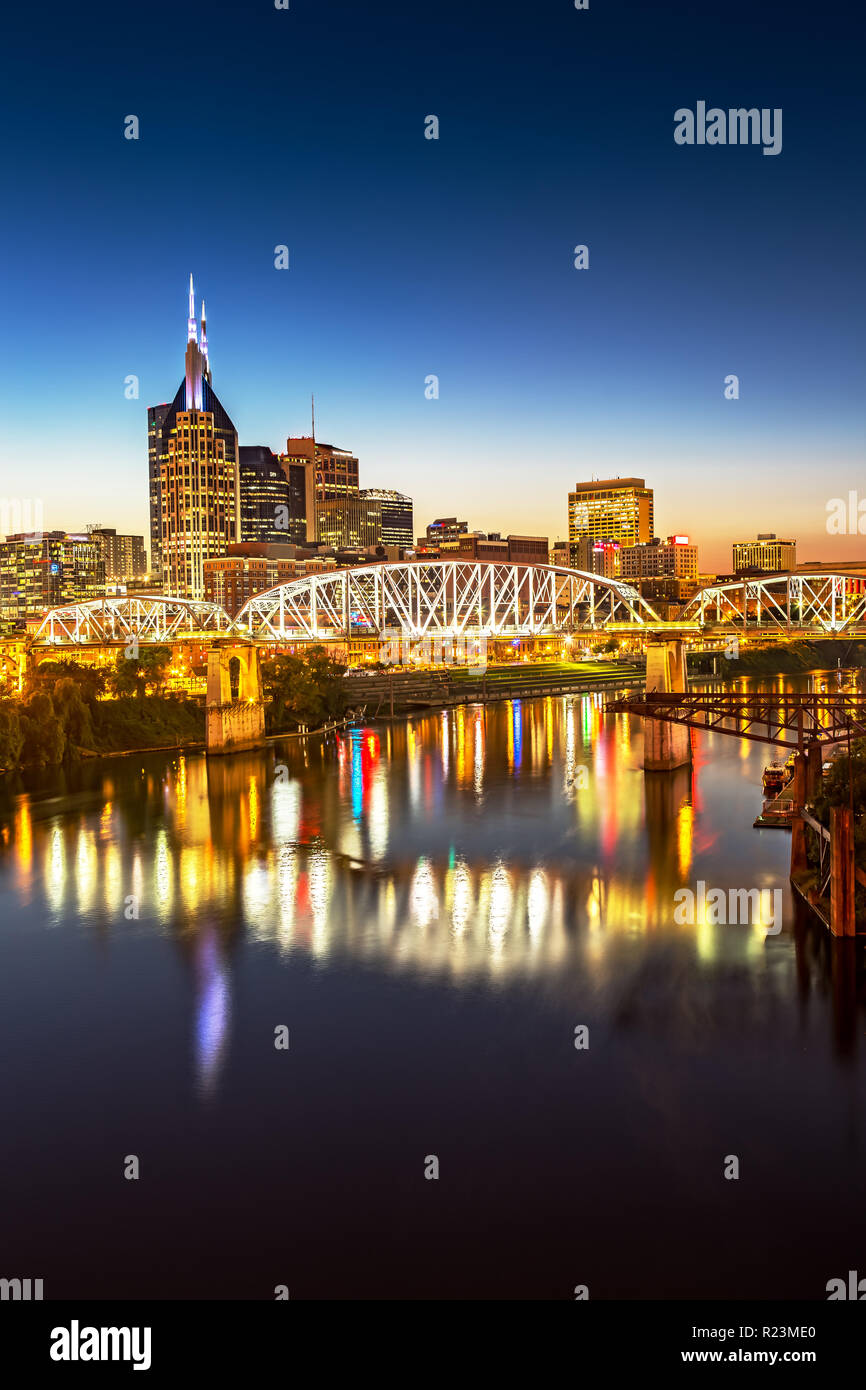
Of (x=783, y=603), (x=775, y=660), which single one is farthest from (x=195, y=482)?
(x=775, y=660)

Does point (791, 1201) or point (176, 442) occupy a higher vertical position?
point (176, 442)

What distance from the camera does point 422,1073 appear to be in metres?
14.0

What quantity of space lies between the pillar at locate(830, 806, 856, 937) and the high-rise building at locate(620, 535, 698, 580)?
165 meters

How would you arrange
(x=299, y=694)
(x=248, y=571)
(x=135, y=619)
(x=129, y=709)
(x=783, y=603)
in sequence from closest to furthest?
(x=129, y=709)
(x=299, y=694)
(x=135, y=619)
(x=783, y=603)
(x=248, y=571)

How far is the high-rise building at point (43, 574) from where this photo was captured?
159500 mm

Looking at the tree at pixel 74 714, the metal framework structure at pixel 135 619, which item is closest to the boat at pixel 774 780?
the tree at pixel 74 714

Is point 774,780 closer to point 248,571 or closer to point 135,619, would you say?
point 135,619

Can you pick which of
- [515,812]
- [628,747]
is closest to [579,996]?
[515,812]

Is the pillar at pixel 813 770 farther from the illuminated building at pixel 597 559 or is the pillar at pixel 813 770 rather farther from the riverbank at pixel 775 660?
the illuminated building at pixel 597 559

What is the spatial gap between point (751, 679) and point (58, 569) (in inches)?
4377

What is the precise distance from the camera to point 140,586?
6161 inches

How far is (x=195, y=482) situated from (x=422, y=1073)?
15253cm

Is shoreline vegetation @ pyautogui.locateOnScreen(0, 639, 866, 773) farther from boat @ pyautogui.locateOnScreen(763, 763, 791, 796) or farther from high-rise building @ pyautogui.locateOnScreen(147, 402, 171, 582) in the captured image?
high-rise building @ pyautogui.locateOnScreen(147, 402, 171, 582)

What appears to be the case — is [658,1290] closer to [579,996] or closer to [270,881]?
[579,996]
